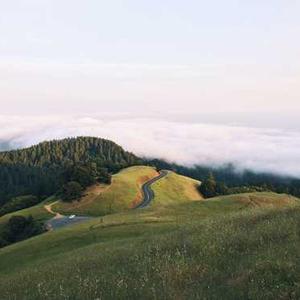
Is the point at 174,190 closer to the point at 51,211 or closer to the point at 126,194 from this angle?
the point at 126,194

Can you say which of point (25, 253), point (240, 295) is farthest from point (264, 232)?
point (25, 253)

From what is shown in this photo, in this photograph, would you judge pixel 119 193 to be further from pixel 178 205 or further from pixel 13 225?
pixel 178 205

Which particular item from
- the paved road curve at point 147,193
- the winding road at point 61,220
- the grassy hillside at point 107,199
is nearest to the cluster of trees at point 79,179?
the grassy hillside at point 107,199

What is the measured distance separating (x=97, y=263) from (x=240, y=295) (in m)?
10.6

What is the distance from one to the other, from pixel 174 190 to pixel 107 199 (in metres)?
31.6

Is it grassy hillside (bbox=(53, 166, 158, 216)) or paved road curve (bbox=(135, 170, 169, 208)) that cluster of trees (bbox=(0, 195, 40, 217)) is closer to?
grassy hillside (bbox=(53, 166, 158, 216))

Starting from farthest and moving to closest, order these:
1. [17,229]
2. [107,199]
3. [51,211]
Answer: [107,199]
[51,211]
[17,229]

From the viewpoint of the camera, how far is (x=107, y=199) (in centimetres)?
14650

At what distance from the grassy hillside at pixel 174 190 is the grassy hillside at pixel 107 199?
6321 millimetres

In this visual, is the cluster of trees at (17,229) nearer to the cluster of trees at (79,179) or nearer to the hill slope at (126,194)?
the hill slope at (126,194)

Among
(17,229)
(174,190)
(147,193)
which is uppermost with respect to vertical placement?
(17,229)

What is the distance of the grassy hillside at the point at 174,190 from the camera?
15950 centimetres

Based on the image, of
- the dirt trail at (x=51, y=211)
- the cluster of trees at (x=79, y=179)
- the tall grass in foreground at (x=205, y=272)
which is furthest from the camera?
the cluster of trees at (x=79, y=179)

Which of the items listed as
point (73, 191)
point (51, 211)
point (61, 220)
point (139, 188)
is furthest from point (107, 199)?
point (61, 220)
